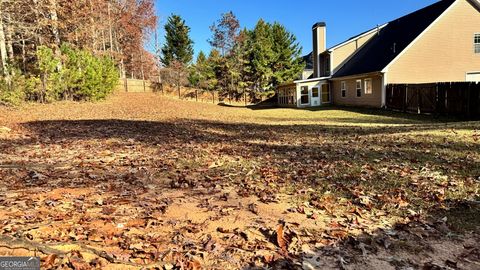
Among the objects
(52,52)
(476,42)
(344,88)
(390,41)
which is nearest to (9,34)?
(52,52)

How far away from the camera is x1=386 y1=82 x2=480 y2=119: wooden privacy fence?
1628 cm

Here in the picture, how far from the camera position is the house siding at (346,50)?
31.1 meters

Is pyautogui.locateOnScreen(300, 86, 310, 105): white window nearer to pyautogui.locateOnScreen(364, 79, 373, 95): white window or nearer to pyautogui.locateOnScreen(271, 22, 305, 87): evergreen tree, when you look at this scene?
pyautogui.locateOnScreen(364, 79, 373, 95): white window

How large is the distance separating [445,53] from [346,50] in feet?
29.8

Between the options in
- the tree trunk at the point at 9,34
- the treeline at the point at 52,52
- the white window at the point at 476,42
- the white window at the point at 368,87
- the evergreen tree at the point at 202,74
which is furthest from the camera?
the evergreen tree at the point at 202,74

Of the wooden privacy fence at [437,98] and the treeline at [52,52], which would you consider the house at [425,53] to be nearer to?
the wooden privacy fence at [437,98]

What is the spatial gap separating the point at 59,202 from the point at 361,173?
424 cm

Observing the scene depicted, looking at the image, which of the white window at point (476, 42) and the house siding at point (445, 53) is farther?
the white window at point (476, 42)

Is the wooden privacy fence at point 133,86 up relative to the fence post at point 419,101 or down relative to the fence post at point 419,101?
up

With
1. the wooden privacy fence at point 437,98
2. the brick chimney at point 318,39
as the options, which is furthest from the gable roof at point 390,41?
the brick chimney at point 318,39

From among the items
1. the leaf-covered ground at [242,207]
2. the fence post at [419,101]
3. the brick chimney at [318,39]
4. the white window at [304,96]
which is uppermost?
the brick chimney at [318,39]

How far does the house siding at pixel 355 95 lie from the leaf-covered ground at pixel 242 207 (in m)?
17.2

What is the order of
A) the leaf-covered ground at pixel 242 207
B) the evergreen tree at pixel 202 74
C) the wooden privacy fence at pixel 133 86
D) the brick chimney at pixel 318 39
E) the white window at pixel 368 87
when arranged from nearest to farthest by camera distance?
the leaf-covered ground at pixel 242 207, the white window at pixel 368 87, the brick chimney at pixel 318 39, the wooden privacy fence at pixel 133 86, the evergreen tree at pixel 202 74

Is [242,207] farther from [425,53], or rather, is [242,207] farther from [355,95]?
[355,95]
